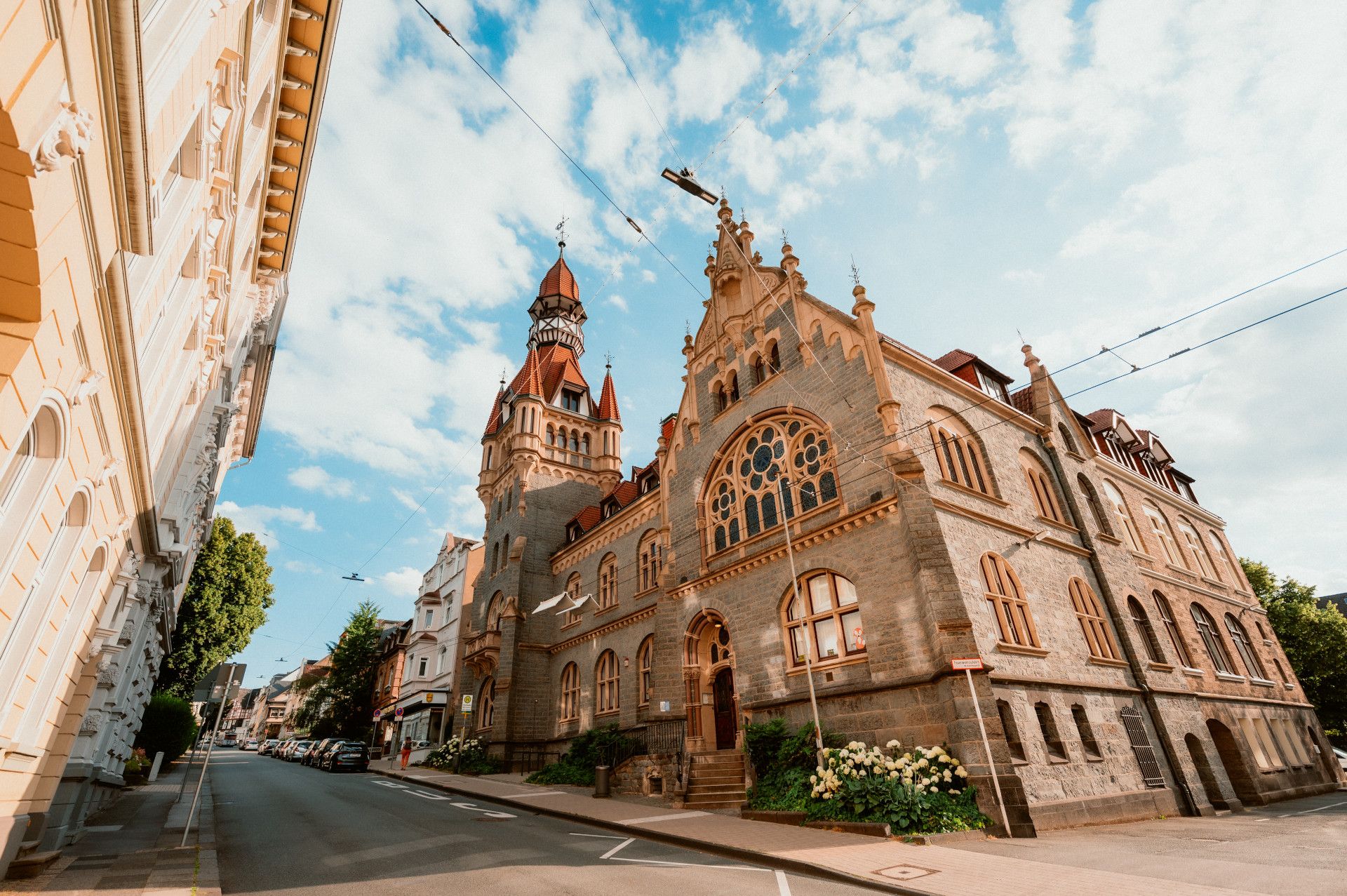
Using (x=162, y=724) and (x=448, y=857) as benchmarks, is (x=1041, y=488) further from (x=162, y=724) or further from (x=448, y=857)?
(x=162, y=724)

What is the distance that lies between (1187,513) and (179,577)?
132 ft

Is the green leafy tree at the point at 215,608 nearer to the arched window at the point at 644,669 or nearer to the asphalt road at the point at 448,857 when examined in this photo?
the asphalt road at the point at 448,857

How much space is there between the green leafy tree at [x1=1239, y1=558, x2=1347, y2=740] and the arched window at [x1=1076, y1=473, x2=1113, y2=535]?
1825cm

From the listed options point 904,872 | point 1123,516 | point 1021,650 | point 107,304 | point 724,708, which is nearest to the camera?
point 107,304

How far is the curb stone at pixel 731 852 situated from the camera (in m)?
8.05

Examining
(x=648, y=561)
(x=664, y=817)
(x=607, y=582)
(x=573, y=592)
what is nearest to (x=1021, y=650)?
(x=664, y=817)

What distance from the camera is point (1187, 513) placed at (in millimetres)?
27734

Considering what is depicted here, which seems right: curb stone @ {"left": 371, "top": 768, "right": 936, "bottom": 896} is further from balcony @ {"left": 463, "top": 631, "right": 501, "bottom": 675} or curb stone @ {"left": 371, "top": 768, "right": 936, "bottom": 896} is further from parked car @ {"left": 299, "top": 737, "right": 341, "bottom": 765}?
parked car @ {"left": 299, "top": 737, "right": 341, "bottom": 765}

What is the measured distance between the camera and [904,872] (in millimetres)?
8508

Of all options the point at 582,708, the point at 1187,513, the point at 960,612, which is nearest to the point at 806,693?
the point at 960,612

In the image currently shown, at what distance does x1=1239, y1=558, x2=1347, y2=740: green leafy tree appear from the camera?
100ft

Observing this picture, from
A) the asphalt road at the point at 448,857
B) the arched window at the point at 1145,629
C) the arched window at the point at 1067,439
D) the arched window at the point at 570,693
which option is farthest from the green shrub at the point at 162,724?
the arched window at the point at 1067,439

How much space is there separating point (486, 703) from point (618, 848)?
907 inches

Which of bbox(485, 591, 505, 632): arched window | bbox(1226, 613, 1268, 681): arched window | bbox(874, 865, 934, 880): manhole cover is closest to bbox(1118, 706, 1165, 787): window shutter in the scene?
bbox(874, 865, 934, 880): manhole cover
